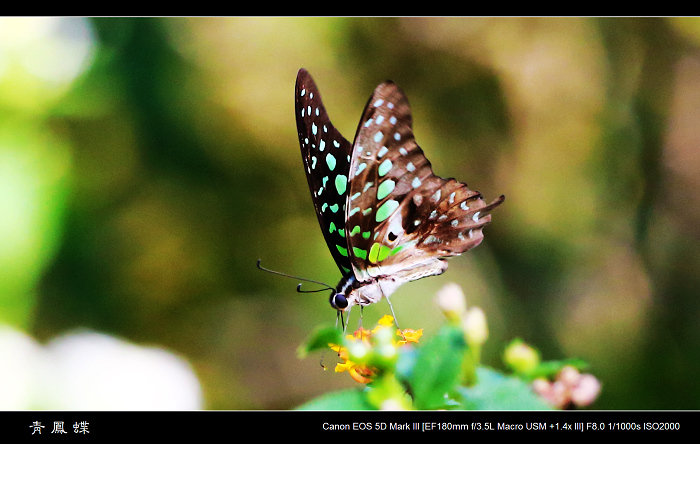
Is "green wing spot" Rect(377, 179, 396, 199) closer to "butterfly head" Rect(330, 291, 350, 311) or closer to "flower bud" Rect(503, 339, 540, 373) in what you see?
"butterfly head" Rect(330, 291, 350, 311)

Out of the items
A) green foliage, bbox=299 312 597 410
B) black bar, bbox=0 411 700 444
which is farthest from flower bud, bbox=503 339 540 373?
black bar, bbox=0 411 700 444

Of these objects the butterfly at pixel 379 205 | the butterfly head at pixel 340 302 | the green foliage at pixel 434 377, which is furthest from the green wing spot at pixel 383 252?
the green foliage at pixel 434 377

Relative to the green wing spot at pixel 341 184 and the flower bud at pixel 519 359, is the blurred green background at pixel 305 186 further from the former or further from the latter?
the flower bud at pixel 519 359

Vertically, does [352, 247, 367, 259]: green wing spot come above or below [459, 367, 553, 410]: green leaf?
above

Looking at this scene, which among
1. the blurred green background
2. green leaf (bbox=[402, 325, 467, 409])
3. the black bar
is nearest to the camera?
green leaf (bbox=[402, 325, 467, 409])

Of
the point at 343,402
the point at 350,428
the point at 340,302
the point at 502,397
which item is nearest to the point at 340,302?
the point at 340,302

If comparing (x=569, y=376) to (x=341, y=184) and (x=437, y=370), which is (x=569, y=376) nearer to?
(x=437, y=370)
